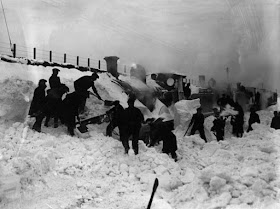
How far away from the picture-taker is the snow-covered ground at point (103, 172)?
454cm

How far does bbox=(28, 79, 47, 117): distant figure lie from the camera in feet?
21.6

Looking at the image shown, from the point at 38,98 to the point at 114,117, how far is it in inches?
64.1

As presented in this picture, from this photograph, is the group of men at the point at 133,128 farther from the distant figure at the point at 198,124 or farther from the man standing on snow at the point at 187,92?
the man standing on snow at the point at 187,92

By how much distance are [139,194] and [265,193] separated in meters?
1.85

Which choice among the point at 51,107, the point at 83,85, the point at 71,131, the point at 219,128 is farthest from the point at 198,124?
the point at 51,107

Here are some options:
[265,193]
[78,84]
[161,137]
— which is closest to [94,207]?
[265,193]

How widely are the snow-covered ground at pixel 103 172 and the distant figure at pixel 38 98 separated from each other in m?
0.18

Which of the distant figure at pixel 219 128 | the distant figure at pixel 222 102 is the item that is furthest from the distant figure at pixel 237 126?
the distant figure at pixel 222 102

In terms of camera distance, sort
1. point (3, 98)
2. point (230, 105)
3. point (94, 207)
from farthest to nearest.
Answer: point (230, 105), point (3, 98), point (94, 207)

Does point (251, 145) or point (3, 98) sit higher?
point (3, 98)

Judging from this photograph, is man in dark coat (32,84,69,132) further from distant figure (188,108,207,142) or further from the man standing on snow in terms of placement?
the man standing on snow

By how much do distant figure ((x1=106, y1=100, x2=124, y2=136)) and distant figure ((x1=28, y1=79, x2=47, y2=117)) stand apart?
1424 mm

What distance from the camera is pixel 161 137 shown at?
23.8ft

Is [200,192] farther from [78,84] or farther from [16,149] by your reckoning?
[78,84]
